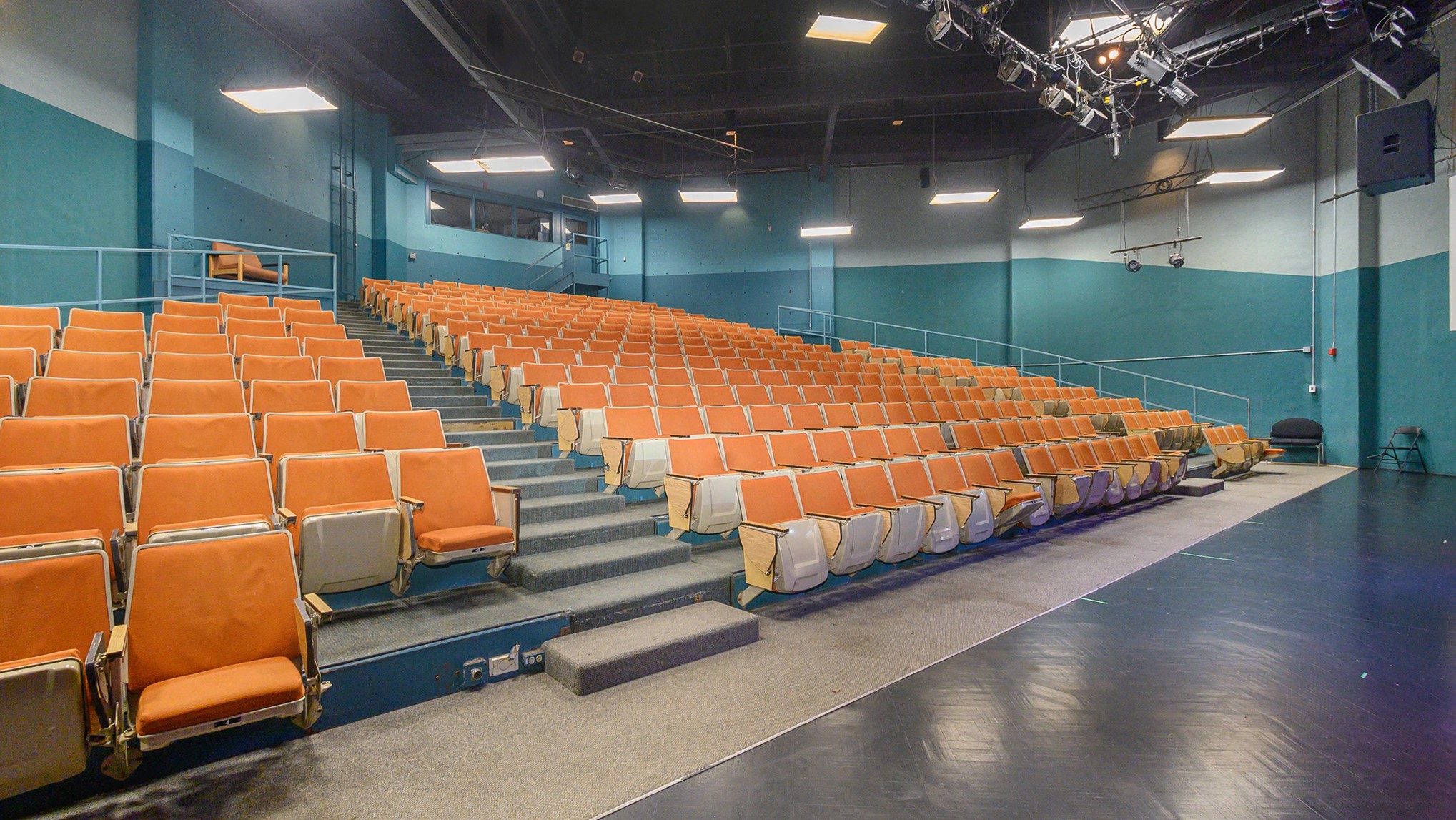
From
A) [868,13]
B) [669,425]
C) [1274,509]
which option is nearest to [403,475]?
[669,425]

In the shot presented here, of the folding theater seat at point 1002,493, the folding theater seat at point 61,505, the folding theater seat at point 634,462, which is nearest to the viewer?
the folding theater seat at point 61,505

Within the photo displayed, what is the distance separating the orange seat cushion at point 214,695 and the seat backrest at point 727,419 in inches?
118

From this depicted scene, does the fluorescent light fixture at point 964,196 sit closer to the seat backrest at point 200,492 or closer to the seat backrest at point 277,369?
the seat backrest at point 277,369

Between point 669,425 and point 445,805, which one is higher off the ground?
point 669,425

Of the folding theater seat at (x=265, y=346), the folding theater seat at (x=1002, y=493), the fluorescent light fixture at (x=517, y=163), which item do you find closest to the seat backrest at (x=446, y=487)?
the folding theater seat at (x=265, y=346)

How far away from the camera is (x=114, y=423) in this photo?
2.52 m

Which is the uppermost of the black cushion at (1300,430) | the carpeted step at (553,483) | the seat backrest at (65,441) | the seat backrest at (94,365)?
the seat backrest at (94,365)

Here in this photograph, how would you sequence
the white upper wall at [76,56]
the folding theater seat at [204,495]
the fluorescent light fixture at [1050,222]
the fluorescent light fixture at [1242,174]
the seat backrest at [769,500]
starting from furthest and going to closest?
1. the fluorescent light fixture at [1050,222]
2. the fluorescent light fixture at [1242,174]
3. the white upper wall at [76,56]
4. the seat backrest at [769,500]
5. the folding theater seat at [204,495]

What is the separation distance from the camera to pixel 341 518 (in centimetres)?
210

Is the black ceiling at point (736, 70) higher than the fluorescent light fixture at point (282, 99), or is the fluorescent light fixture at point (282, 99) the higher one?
the black ceiling at point (736, 70)

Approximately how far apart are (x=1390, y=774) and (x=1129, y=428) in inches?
261

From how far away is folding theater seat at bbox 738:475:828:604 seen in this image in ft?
8.78

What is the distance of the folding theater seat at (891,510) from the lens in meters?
3.12

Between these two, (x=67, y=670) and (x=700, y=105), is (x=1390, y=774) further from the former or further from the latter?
(x=700, y=105)
